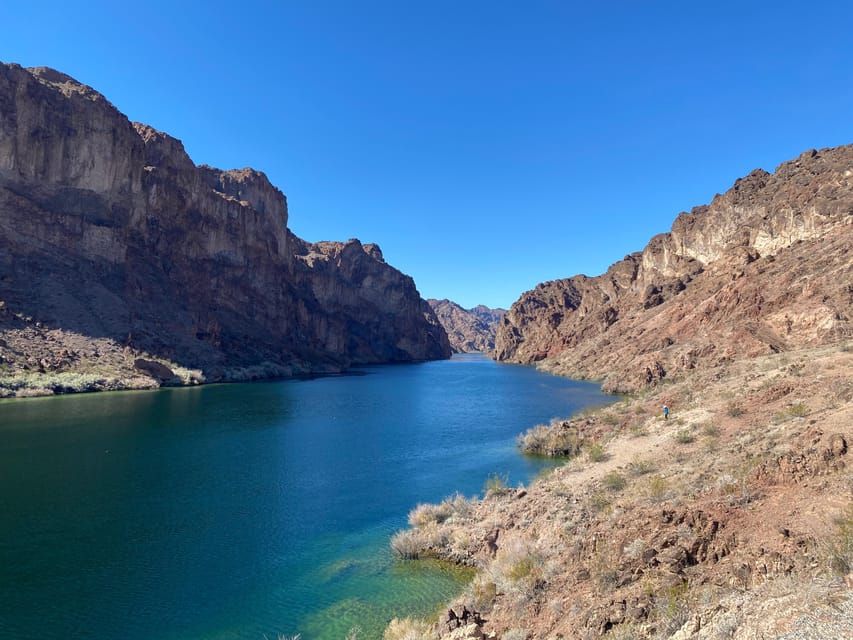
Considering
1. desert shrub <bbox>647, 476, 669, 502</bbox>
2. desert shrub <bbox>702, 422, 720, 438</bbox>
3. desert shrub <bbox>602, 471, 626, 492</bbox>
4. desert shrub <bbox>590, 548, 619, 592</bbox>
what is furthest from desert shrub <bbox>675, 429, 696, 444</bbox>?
desert shrub <bbox>590, 548, 619, 592</bbox>

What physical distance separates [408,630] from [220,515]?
40.0ft

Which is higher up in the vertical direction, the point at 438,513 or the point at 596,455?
the point at 596,455

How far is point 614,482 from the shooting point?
16359 millimetres

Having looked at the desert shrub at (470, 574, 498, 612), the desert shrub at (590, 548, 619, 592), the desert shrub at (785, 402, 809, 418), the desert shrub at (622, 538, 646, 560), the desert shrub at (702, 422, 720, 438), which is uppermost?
the desert shrub at (785, 402, 809, 418)

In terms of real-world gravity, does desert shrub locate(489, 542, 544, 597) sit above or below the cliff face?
below

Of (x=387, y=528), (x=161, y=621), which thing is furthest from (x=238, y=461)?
(x=161, y=621)

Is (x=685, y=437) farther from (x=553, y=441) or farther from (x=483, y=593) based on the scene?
(x=483, y=593)

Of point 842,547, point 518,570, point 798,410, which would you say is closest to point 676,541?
point 842,547

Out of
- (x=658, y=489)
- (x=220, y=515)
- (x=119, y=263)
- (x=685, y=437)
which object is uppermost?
(x=119, y=263)

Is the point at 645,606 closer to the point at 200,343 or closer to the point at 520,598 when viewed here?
the point at 520,598

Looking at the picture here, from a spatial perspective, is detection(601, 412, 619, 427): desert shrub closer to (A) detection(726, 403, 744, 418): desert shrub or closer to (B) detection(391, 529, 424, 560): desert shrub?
(A) detection(726, 403, 744, 418): desert shrub

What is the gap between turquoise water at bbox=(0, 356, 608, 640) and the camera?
1248 cm

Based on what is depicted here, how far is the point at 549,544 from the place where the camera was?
492 inches

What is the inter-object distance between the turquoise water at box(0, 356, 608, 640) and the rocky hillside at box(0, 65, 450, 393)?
21731 mm
